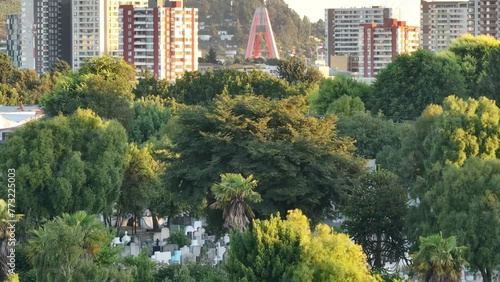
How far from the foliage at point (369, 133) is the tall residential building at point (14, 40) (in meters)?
111

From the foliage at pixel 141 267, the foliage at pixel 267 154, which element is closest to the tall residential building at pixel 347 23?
the foliage at pixel 267 154

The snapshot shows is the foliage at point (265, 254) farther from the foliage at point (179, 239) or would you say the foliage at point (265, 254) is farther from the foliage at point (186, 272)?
the foliage at point (179, 239)

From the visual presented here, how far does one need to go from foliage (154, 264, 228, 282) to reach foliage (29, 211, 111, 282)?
1.96 m

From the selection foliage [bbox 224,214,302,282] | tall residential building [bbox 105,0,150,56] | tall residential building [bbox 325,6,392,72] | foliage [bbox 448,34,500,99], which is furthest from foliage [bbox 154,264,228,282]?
tall residential building [bbox 325,6,392,72]

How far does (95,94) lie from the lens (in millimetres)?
71500

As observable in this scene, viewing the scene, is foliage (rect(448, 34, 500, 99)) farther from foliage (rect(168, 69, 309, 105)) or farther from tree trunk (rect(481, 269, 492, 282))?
tree trunk (rect(481, 269, 492, 282))

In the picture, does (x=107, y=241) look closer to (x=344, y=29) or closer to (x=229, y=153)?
(x=229, y=153)

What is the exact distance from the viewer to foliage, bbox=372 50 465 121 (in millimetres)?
77875

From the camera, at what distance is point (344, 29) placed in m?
191

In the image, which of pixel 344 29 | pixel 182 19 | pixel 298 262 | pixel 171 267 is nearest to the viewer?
pixel 298 262

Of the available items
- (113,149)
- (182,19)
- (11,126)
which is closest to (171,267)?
(113,149)

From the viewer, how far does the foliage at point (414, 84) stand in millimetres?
77875

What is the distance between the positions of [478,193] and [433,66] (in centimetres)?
3614

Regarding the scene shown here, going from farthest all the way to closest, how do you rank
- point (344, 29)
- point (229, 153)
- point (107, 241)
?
point (344, 29)
point (229, 153)
point (107, 241)
